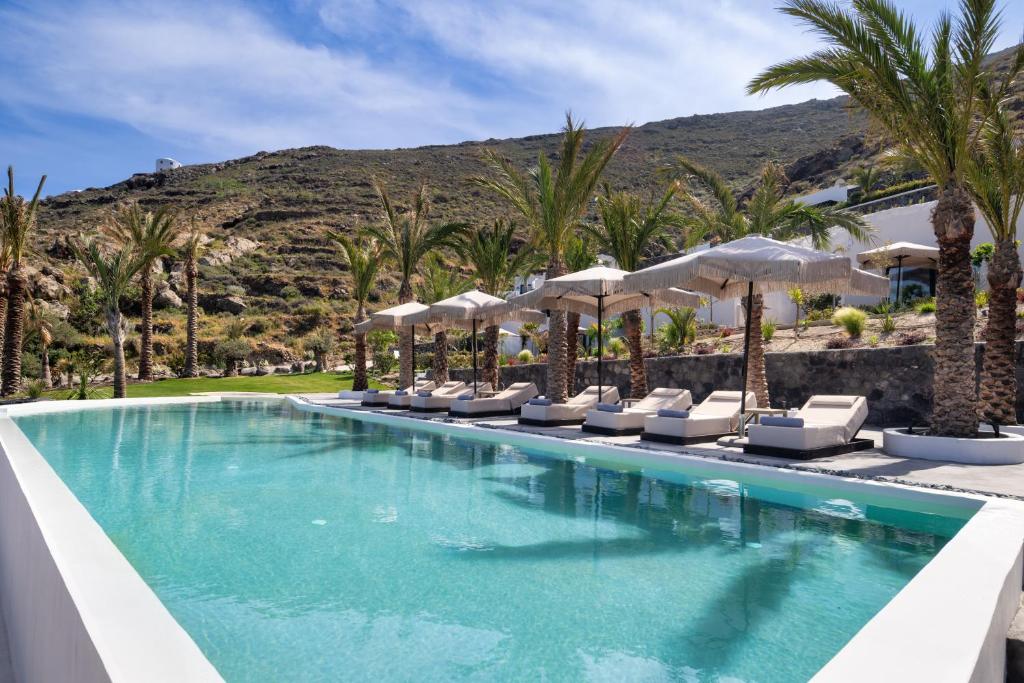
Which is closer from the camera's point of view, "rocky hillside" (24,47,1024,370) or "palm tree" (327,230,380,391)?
"palm tree" (327,230,380,391)

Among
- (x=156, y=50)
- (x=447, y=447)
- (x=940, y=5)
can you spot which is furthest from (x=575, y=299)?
(x=156, y=50)

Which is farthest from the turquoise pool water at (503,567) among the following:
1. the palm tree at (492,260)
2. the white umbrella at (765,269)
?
the palm tree at (492,260)

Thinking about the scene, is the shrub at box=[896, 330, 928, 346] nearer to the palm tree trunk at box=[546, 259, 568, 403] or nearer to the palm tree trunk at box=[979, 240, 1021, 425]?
the palm tree trunk at box=[979, 240, 1021, 425]

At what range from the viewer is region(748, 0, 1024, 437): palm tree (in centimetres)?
858

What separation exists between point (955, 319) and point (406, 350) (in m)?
16.7

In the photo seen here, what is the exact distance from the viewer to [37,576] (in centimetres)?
305

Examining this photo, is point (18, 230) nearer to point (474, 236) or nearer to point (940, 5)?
point (474, 236)

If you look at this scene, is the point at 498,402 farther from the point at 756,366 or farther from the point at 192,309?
the point at 192,309

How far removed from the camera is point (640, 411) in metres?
12.1

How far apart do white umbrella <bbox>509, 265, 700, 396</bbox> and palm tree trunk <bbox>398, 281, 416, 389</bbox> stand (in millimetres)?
7442

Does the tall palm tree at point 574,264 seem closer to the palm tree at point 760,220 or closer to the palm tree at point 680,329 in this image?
the palm tree at point 680,329

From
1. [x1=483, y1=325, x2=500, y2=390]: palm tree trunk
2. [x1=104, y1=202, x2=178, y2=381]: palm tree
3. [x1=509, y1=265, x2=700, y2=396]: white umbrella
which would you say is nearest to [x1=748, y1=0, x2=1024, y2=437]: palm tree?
[x1=509, y1=265, x2=700, y2=396]: white umbrella

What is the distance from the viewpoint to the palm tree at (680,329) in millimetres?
19906

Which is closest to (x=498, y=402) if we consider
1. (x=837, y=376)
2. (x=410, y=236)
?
(x=410, y=236)
